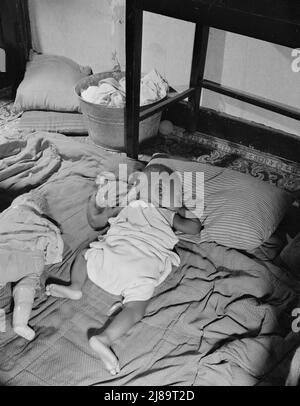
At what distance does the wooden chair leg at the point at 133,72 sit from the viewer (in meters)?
1.67

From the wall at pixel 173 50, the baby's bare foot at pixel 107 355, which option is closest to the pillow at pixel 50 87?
the wall at pixel 173 50

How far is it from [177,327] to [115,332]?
19cm

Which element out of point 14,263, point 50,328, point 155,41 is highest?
point 155,41

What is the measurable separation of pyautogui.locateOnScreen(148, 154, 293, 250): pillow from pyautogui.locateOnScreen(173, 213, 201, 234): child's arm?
0.15ft

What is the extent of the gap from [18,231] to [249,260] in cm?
76

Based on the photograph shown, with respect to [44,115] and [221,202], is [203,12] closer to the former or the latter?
[221,202]

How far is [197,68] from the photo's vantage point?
2.18m

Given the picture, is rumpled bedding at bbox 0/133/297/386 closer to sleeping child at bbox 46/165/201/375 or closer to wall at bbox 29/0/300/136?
sleeping child at bbox 46/165/201/375

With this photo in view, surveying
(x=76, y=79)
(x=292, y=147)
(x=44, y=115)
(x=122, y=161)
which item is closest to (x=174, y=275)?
(x=122, y=161)

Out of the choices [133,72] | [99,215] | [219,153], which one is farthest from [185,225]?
[219,153]

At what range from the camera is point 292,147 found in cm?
211

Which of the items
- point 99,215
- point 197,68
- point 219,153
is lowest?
point 219,153

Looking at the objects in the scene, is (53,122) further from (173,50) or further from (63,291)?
(63,291)

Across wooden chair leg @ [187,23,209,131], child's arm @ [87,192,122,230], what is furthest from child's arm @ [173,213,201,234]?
wooden chair leg @ [187,23,209,131]
